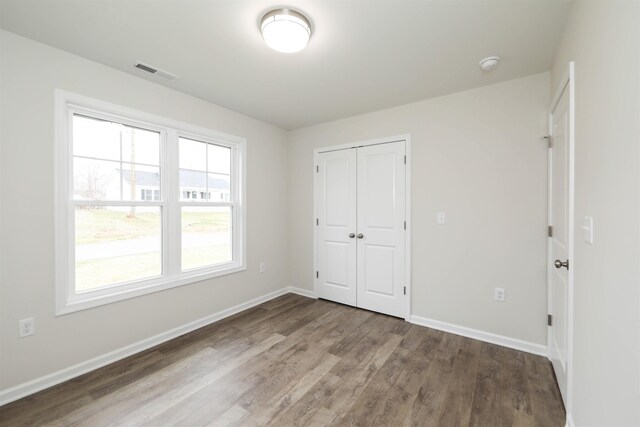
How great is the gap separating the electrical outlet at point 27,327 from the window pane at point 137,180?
1.10 meters

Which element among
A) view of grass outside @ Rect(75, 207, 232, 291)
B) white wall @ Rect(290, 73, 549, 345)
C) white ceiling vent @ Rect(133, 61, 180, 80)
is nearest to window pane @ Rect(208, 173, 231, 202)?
view of grass outside @ Rect(75, 207, 232, 291)

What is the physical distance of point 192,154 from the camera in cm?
303

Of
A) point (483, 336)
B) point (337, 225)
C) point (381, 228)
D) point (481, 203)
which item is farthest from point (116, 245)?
point (483, 336)

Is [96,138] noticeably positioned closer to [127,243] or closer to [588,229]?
[127,243]

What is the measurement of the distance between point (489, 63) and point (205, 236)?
3270 millimetres

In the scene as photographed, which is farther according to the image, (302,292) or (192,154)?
(302,292)

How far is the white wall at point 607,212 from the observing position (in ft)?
2.88

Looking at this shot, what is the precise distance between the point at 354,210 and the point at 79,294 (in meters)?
2.85

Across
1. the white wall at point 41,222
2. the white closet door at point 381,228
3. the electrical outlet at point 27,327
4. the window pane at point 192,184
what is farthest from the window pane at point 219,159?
the electrical outlet at point 27,327

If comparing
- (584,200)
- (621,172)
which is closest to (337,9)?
(621,172)

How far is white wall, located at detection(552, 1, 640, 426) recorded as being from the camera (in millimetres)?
877

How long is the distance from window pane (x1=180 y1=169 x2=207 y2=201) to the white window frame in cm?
9

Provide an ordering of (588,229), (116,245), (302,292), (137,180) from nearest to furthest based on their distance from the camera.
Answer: (588,229)
(116,245)
(137,180)
(302,292)

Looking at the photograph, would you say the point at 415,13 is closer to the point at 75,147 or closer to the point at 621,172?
the point at 621,172
